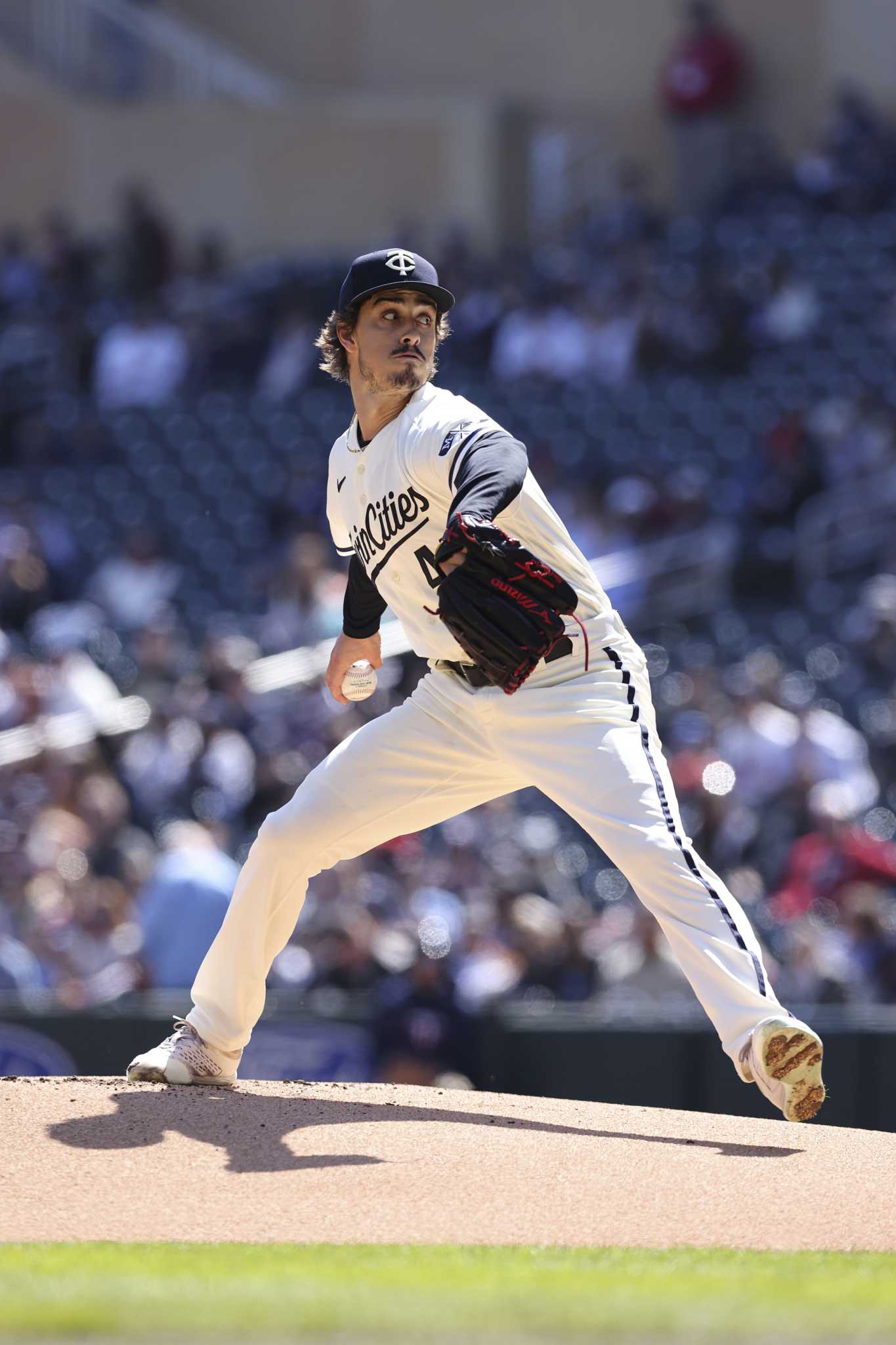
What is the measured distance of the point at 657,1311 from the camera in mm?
3244

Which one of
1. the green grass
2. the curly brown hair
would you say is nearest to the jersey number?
the curly brown hair

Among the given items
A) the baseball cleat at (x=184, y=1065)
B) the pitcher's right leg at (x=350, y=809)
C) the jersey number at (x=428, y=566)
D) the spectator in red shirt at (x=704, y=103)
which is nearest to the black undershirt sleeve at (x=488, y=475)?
the jersey number at (x=428, y=566)

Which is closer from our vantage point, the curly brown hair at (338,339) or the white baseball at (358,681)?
the curly brown hair at (338,339)

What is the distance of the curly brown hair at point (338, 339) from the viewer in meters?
4.82

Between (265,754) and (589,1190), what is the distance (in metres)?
6.67

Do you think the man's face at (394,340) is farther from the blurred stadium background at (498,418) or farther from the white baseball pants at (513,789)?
the blurred stadium background at (498,418)

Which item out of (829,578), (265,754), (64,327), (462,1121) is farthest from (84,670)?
(462,1121)

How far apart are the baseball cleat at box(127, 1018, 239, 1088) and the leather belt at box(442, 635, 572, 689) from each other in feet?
3.70

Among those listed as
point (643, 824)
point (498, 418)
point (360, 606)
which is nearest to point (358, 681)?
point (360, 606)

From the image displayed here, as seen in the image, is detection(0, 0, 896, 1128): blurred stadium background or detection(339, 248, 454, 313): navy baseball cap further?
detection(0, 0, 896, 1128): blurred stadium background

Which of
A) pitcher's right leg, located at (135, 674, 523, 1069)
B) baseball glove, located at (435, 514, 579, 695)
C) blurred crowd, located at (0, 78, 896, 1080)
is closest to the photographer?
baseball glove, located at (435, 514, 579, 695)

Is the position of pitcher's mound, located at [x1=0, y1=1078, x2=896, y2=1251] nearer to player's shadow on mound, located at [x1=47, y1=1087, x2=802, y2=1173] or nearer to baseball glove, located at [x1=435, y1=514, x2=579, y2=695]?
player's shadow on mound, located at [x1=47, y1=1087, x2=802, y2=1173]

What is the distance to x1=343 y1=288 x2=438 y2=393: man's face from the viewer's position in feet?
15.6

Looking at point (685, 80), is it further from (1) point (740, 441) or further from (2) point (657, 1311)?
(2) point (657, 1311)
